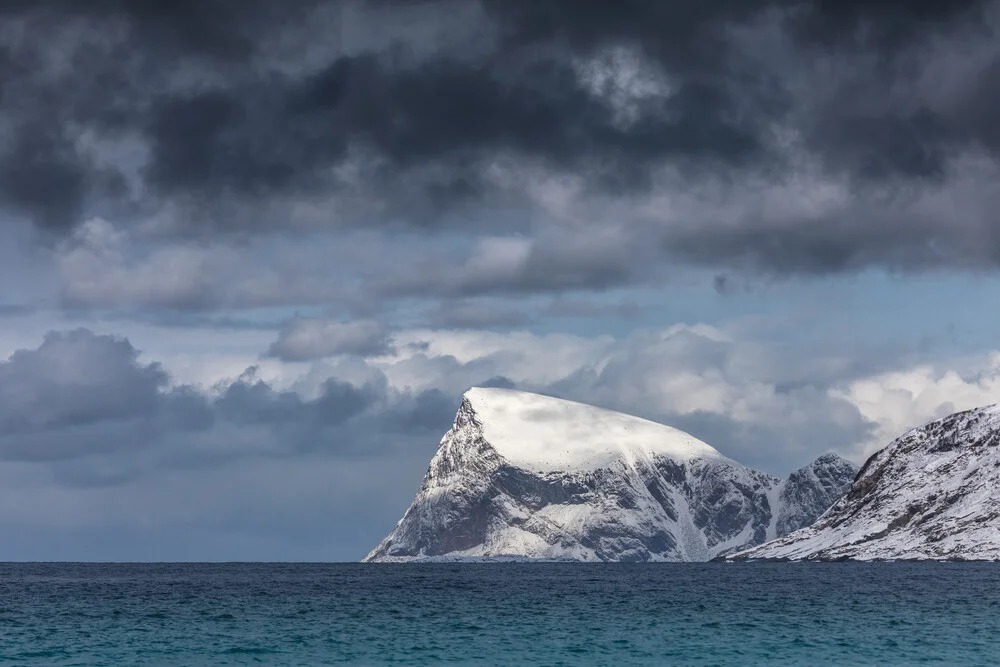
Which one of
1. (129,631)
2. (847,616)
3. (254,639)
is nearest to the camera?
(254,639)

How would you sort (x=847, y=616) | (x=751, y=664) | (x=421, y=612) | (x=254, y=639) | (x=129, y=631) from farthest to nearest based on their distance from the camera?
(x=421, y=612) < (x=847, y=616) < (x=129, y=631) < (x=254, y=639) < (x=751, y=664)

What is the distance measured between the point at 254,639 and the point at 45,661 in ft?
84.7

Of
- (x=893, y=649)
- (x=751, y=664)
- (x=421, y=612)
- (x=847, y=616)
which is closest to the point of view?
(x=751, y=664)

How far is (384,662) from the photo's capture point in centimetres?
11344

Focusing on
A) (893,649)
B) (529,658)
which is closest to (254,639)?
(529,658)

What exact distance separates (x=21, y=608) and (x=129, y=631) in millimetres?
51868

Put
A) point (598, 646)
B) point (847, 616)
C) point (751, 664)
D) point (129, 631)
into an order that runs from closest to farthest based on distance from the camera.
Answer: point (751, 664), point (598, 646), point (129, 631), point (847, 616)

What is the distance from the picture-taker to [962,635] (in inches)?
5089

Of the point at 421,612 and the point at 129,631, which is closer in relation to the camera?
the point at 129,631

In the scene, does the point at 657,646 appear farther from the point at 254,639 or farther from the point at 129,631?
the point at 129,631

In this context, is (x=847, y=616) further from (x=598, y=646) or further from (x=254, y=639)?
(x=254, y=639)

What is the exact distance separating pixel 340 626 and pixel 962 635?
232 feet

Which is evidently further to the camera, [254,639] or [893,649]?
[254,639]

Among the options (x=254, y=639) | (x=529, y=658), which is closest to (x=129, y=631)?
(x=254, y=639)
